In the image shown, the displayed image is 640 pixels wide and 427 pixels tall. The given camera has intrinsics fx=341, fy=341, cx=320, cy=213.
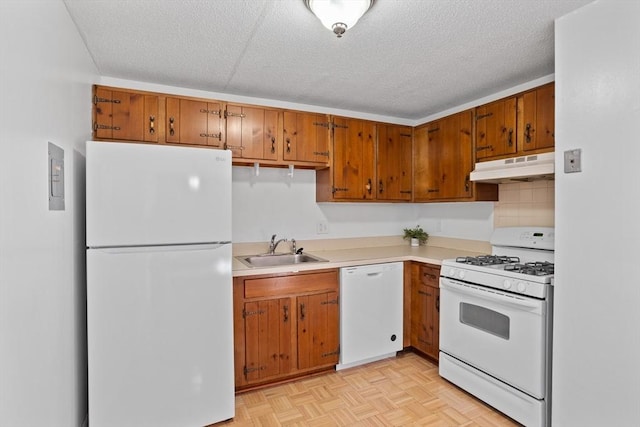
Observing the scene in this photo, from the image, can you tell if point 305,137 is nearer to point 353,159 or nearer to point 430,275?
point 353,159

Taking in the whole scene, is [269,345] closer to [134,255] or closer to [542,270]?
[134,255]

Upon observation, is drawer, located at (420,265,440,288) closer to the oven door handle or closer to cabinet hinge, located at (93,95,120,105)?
the oven door handle

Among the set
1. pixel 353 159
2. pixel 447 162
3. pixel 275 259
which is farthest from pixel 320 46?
pixel 275 259

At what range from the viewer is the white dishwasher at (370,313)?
275 cm

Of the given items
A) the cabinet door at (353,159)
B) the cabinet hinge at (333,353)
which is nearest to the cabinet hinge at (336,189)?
the cabinet door at (353,159)

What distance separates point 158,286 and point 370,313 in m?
1.68

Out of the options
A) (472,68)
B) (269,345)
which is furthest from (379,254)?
(472,68)

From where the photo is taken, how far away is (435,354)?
2.82 m

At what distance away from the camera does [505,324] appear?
2180 millimetres

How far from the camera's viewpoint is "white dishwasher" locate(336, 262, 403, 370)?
2.75 metres

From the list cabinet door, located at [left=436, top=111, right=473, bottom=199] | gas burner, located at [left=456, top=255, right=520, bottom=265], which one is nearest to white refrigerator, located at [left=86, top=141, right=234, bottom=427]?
gas burner, located at [left=456, top=255, right=520, bottom=265]

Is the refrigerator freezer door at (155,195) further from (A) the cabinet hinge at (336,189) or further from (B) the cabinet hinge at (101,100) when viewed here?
(A) the cabinet hinge at (336,189)

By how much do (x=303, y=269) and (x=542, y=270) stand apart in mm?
1580

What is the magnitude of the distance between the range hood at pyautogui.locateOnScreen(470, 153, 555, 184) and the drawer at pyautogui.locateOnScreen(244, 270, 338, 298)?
1370 mm
